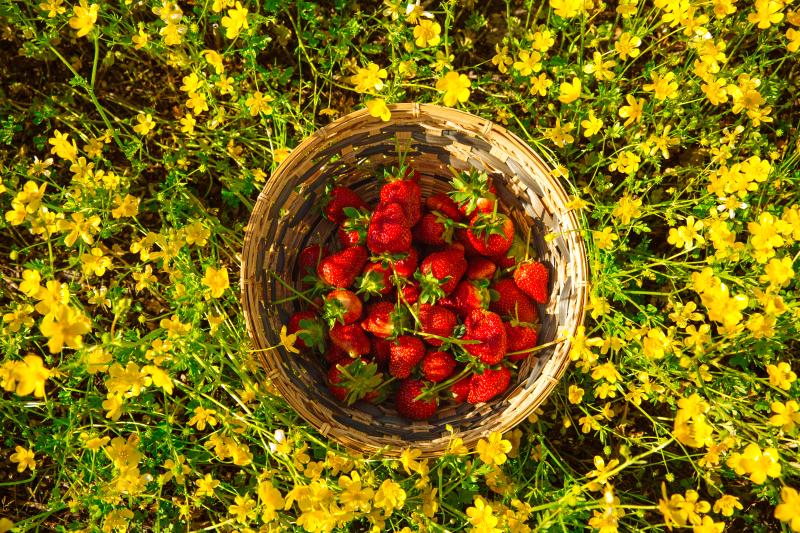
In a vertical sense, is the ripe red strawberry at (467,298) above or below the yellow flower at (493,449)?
above

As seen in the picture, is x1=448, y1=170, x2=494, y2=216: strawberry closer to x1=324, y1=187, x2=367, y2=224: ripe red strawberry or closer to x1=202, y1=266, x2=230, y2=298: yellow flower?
x1=324, y1=187, x2=367, y2=224: ripe red strawberry

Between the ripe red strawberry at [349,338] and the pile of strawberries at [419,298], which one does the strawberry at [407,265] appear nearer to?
the pile of strawberries at [419,298]

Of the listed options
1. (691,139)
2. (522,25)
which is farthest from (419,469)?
(522,25)

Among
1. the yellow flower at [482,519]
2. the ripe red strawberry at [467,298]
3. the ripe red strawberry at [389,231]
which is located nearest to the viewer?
the yellow flower at [482,519]

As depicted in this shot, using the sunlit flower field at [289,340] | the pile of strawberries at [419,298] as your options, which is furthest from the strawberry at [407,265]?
the sunlit flower field at [289,340]

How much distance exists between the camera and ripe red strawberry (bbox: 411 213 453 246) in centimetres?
204

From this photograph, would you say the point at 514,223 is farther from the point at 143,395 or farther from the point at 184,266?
the point at 143,395

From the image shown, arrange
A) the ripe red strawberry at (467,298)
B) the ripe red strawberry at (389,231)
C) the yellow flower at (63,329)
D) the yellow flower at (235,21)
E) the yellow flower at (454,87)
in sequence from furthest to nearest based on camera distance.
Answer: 1. the ripe red strawberry at (467,298)
2. the ripe red strawberry at (389,231)
3. the yellow flower at (235,21)
4. the yellow flower at (454,87)
5. the yellow flower at (63,329)

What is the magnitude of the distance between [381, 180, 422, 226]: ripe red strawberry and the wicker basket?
0.46ft

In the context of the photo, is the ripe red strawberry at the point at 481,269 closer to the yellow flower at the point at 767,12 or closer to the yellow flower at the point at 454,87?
the yellow flower at the point at 454,87

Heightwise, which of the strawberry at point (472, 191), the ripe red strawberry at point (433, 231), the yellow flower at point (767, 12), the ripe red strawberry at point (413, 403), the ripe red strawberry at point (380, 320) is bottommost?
the ripe red strawberry at point (413, 403)

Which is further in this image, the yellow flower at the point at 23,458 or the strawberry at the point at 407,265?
the strawberry at the point at 407,265

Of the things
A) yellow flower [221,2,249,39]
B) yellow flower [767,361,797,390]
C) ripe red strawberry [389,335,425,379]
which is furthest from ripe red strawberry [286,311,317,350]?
yellow flower [767,361,797,390]

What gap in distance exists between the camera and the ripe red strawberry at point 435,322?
195cm
